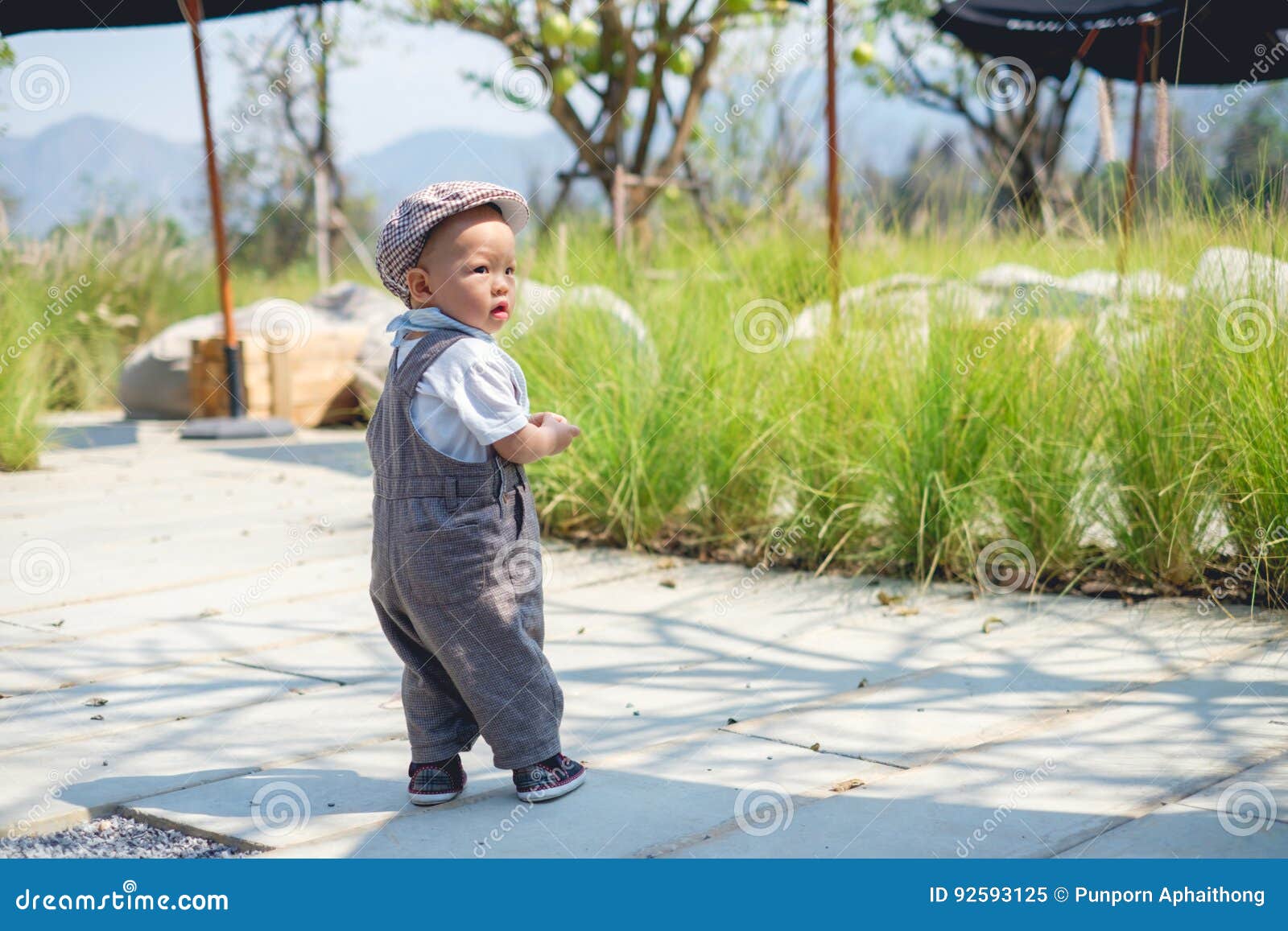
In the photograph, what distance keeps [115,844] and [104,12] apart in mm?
6239

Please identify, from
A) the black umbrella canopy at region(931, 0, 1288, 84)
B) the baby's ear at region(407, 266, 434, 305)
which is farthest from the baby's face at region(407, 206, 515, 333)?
the black umbrella canopy at region(931, 0, 1288, 84)

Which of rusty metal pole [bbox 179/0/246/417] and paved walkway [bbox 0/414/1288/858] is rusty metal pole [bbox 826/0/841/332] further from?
rusty metal pole [bbox 179/0/246/417]

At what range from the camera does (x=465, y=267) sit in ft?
7.91

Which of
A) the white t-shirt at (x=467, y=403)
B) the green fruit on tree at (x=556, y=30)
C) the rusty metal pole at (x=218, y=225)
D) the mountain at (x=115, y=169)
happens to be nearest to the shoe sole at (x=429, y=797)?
the white t-shirt at (x=467, y=403)

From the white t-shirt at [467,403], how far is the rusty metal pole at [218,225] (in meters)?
5.59

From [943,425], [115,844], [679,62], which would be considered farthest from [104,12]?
[115,844]

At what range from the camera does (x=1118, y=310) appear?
3.91m

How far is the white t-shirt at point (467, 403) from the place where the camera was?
7.67 ft

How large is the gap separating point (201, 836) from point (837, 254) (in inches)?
128

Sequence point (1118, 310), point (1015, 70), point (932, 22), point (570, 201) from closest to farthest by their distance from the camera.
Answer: point (1118, 310) < point (932, 22) < point (1015, 70) < point (570, 201)

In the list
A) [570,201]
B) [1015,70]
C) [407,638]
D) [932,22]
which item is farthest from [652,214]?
[407,638]

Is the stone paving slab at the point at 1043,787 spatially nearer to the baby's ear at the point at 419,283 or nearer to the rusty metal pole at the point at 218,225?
the baby's ear at the point at 419,283

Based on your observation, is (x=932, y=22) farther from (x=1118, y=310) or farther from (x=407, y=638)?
(x=407, y=638)

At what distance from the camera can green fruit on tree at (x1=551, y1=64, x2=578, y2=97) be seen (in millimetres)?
9969
